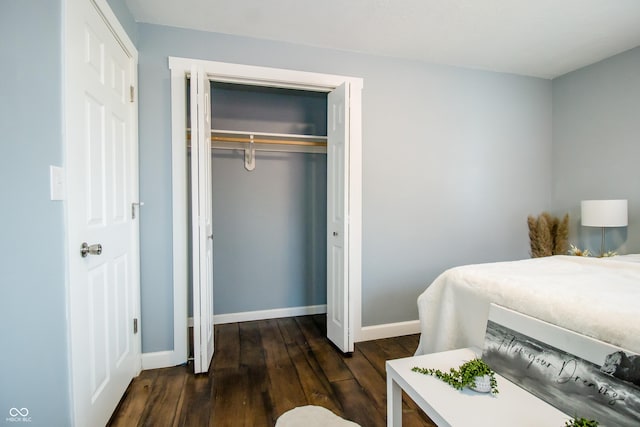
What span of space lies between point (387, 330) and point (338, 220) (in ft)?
3.62

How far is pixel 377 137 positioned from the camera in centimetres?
264

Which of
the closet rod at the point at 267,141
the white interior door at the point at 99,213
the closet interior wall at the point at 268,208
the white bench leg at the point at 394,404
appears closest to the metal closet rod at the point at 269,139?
the closet rod at the point at 267,141

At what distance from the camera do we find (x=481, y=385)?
114cm

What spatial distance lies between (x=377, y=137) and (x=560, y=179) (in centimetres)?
207

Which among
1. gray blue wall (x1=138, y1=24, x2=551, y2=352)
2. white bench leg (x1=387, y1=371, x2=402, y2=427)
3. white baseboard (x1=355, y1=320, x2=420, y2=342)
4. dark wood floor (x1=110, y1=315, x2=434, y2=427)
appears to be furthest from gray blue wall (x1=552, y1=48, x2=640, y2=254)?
white bench leg (x1=387, y1=371, x2=402, y2=427)

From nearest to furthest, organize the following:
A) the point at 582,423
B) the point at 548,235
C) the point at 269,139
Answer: the point at 582,423 → the point at 548,235 → the point at 269,139

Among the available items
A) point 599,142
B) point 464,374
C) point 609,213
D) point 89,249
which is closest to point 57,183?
point 89,249

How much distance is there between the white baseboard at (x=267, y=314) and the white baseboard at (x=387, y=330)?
79 centimetres

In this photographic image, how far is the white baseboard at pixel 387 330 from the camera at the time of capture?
104 inches

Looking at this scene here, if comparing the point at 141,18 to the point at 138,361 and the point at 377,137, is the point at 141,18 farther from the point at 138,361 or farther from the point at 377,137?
the point at 138,361

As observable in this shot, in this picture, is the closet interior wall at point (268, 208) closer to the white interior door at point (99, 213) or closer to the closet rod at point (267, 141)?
the closet rod at point (267, 141)

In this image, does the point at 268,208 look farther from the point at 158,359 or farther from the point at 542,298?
the point at 542,298

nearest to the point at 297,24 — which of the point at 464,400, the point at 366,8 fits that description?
the point at 366,8

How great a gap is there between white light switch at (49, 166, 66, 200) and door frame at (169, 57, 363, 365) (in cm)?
99
